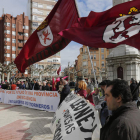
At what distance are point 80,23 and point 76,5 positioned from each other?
3.29 feet

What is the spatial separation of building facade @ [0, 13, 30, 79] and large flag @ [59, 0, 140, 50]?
60575 mm

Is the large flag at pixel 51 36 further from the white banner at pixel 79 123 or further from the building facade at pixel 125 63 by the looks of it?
the building facade at pixel 125 63

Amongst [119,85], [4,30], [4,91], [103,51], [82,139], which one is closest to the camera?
[119,85]

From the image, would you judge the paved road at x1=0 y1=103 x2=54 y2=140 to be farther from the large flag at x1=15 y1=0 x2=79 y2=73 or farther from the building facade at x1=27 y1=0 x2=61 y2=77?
the building facade at x1=27 y1=0 x2=61 y2=77

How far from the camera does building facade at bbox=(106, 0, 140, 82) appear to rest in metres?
13.8

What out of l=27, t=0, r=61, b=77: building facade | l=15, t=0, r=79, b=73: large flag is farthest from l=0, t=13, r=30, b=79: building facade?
l=15, t=0, r=79, b=73: large flag

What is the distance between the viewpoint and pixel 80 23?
5.29m

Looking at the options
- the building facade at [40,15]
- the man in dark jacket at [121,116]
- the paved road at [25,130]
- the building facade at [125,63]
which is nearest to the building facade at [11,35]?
the building facade at [40,15]

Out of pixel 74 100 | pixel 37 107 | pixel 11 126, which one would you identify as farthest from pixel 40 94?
pixel 74 100

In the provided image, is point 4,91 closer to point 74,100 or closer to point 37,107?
point 37,107

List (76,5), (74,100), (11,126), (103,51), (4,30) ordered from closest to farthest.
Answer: (74,100), (76,5), (11,126), (4,30), (103,51)

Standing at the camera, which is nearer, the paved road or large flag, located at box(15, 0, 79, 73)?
the paved road

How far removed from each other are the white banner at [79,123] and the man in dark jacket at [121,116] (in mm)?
960

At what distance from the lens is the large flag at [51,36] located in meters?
6.23
